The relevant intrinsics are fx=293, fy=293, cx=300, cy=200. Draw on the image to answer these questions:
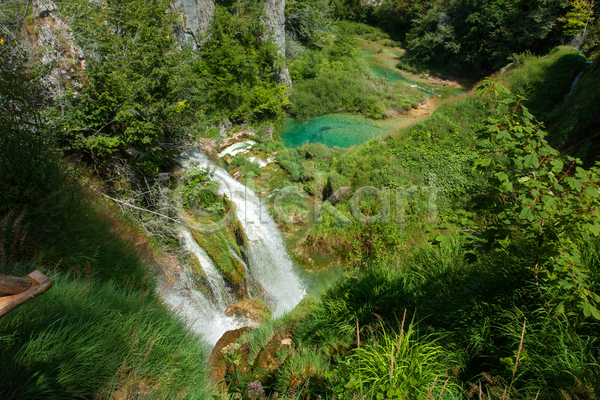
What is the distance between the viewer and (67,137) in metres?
5.25

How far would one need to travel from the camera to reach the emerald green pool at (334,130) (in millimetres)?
15148

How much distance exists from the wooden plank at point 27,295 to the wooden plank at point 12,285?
0.7 inches

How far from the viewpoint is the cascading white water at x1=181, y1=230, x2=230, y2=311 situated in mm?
6215

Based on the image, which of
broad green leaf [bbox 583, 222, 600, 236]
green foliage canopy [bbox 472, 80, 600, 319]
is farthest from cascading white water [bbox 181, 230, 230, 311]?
broad green leaf [bbox 583, 222, 600, 236]

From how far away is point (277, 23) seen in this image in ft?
62.4

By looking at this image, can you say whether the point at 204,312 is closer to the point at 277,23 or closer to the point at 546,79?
the point at 546,79

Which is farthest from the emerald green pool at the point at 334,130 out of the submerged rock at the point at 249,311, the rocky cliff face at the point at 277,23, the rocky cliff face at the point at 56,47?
the rocky cliff face at the point at 56,47

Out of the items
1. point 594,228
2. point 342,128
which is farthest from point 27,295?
point 342,128

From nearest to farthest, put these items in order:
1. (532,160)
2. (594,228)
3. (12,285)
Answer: (12,285)
(594,228)
(532,160)

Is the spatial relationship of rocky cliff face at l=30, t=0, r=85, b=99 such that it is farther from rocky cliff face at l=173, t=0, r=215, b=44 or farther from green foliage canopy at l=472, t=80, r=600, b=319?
rocky cliff face at l=173, t=0, r=215, b=44

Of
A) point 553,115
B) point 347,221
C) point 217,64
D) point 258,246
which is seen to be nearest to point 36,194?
point 258,246

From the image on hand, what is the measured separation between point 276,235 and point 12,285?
792 centimetres

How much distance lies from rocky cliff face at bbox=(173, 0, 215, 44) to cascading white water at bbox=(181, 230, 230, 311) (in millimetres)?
A: 11091

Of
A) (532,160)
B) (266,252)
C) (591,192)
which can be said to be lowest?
(266,252)
